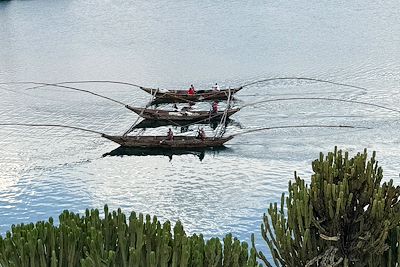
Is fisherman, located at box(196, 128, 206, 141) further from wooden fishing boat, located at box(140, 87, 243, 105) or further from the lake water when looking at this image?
wooden fishing boat, located at box(140, 87, 243, 105)

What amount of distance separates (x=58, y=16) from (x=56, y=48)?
66.0 feet

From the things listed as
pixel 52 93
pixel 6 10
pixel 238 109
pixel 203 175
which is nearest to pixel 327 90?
pixel 238 109

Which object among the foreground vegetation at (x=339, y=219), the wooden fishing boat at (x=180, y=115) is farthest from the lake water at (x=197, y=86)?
the foreground vegetation at (x=339, y=219)

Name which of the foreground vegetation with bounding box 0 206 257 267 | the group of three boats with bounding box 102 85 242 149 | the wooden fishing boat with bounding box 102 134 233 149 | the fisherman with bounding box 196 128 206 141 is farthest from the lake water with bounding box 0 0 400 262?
the foreground vegetation with bounding box 0 206 257 267

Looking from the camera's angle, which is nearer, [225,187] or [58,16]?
[225,187]

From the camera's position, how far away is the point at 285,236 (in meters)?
13.8

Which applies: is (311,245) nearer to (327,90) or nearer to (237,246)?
(237,246)

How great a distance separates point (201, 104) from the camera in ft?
159

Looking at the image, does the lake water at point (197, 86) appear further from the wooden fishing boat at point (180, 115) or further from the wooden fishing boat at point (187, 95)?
the wooden fishing boat at point (187, 95)

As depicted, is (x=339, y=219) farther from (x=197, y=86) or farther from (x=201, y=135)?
(x=197, y=86)

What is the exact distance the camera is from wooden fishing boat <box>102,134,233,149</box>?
131 feet

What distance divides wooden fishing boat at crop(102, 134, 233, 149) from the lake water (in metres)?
0.69

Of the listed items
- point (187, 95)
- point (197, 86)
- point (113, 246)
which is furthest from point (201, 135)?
point (113, 246)

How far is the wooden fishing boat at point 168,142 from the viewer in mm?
39875
